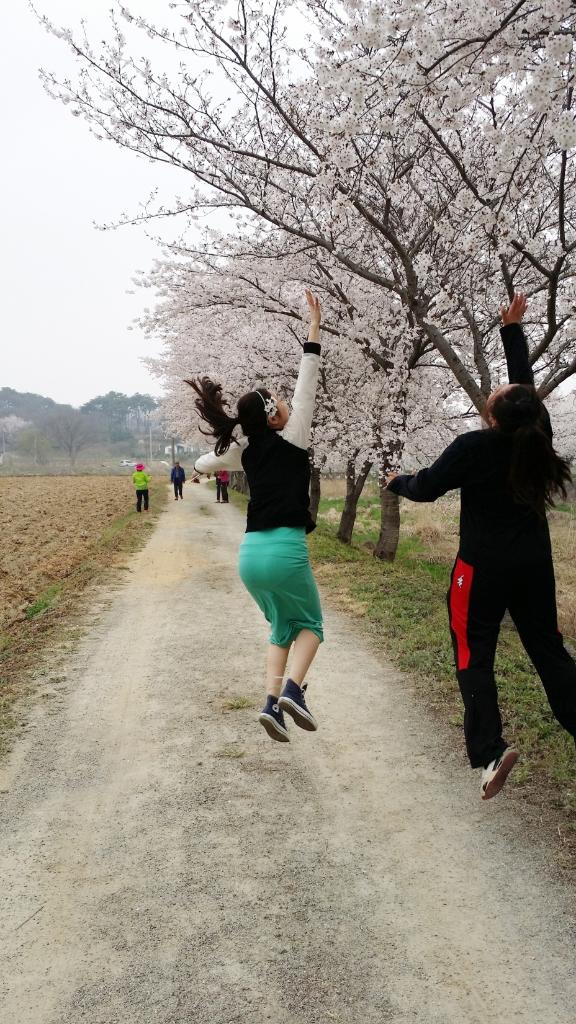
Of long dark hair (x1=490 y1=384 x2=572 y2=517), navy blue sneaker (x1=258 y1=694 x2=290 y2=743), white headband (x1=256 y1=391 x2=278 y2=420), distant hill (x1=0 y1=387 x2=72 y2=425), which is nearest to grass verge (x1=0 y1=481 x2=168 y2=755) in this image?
navy blue sneaker (x1=258 y1=694 x2=290 y2=743)

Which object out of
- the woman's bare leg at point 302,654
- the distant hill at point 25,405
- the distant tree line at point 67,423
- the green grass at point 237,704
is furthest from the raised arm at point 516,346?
the distant hill at point 25,405

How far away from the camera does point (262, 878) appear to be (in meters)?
2.88

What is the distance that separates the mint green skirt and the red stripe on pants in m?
0.75

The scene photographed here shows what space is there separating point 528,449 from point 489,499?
0.92 feet

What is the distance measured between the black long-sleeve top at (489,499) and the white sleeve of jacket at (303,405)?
779mm

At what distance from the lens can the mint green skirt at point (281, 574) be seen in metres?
3.54

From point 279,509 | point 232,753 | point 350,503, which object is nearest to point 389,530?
point 350,503

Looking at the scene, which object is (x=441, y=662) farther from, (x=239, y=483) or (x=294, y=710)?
(x=239, y=483)

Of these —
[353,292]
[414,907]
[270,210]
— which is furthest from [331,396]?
[414,907]

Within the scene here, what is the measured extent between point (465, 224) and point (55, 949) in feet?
21.1

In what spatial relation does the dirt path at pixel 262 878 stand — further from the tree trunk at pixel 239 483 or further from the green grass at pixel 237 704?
the tree trunk at pixel 239 483

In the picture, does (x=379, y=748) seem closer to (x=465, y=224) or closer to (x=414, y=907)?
(x=414, y=907)

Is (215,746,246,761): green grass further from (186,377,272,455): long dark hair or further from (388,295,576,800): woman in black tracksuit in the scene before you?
(186,377,272,455): long dark hair

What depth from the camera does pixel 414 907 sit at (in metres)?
2.69
